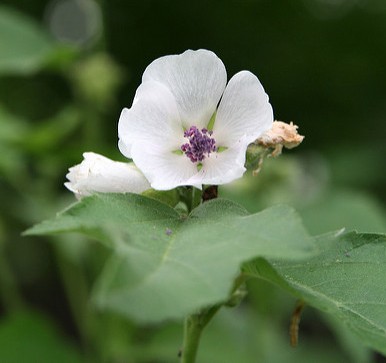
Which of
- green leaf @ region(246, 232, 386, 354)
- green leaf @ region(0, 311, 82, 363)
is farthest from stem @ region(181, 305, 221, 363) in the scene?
green leaf @ region(0, 311, 82, 363)

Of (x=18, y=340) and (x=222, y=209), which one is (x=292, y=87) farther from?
(x=222, y=209)

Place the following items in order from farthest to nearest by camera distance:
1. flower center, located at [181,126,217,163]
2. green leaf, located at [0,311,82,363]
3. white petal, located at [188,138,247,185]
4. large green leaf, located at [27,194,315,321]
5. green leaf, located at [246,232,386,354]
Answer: green leaf, located at [0,311,82,363] < flower center, located at [181,126,217,163] < white petal, located at [188,138,247,185] < green leaf, located at [246,232,386,354] < large green leaf, located at [27,194,315,321]

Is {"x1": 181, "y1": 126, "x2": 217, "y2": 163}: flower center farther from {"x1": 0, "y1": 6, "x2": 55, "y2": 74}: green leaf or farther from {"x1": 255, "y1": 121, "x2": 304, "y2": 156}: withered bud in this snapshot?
{"x1": 0, "y1": 6, "x2": 55, "y2": 74}: green leaf

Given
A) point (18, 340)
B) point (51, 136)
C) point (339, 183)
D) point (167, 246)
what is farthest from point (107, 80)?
point (167, 246)

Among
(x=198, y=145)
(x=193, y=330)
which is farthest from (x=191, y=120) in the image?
(x=193, y=330)

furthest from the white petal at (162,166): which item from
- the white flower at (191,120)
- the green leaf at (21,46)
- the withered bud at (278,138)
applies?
the green leaf at (21,46)

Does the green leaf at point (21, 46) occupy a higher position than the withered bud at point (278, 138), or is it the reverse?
the withered bud at point (278, 138)

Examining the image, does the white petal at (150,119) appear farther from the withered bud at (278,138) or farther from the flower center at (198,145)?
the withered bud at (278,138)
